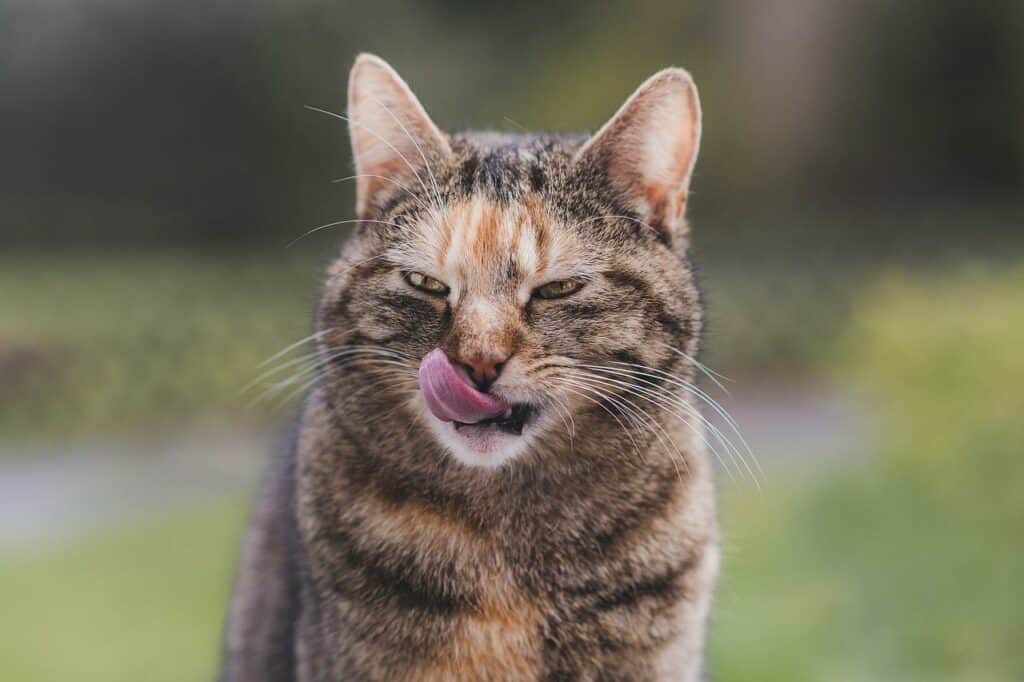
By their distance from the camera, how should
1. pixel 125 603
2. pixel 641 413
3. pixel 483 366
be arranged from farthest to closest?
pixel 125 603
pixel 641 413
pixel 483 366

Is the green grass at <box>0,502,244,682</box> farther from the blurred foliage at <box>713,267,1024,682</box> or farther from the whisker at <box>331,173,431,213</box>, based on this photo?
the whisker at <box>331,173,431,213</box>

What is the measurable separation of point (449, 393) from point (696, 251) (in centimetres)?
192

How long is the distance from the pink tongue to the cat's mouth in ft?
0.10

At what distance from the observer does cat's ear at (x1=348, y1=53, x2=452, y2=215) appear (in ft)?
6.44

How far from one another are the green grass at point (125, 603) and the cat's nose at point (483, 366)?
296 centimetres

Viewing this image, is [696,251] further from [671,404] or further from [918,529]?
[671,404]

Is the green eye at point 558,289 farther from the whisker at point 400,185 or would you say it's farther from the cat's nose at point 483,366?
the whisker at point 400,185

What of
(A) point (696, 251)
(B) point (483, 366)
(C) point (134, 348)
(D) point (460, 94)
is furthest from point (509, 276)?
(D) point (460, 94)

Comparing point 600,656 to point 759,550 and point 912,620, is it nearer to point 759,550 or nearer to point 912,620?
point 912,620

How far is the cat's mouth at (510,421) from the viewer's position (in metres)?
1.82

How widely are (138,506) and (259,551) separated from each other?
13.1 feet

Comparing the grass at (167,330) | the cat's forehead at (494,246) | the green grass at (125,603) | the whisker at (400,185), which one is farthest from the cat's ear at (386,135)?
the grass at (167,330)

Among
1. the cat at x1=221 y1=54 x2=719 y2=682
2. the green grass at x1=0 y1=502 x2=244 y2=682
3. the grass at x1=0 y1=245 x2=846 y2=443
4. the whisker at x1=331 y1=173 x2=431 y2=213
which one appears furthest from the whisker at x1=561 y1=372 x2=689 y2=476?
the grass at x1=0 y1=245 x2=846 y2=443

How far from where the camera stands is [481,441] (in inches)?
72.0
